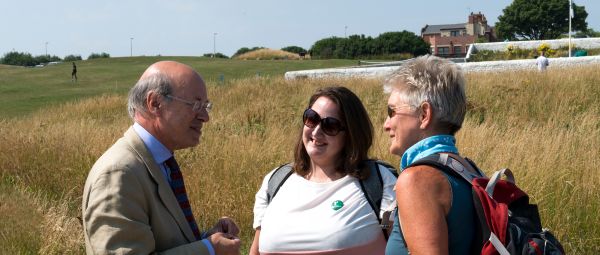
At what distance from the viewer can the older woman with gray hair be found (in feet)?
7.29

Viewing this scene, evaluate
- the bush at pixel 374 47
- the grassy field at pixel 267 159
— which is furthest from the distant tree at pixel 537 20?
the grassy field at pixel 267 159

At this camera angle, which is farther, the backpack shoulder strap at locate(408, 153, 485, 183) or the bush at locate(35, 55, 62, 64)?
the bush at locate(35, 55, 62, 64)

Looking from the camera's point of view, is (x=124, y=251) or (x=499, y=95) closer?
(x=124, y=251)

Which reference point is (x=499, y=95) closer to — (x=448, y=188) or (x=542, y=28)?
(x=448, y=188)

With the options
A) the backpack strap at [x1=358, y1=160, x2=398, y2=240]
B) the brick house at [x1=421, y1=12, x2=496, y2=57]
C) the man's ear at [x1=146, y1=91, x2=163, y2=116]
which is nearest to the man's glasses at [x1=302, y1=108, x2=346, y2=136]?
the backpack strap at [x1=358, y1=160, x2=398, y2=240]

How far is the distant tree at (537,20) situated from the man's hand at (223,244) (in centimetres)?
8342

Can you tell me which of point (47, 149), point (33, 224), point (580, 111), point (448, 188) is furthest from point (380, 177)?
point (580, 111)

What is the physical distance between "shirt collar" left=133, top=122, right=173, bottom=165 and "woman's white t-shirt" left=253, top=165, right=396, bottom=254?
0.80 metres

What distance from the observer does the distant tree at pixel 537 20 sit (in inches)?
3194

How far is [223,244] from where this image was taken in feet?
8.95

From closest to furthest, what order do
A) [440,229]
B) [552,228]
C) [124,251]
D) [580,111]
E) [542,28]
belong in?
[440,229]
[124,251]
[552,228]
[580,111]
[542,28]

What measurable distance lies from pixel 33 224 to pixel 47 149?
2772 millimetres

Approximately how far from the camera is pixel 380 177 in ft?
11.2

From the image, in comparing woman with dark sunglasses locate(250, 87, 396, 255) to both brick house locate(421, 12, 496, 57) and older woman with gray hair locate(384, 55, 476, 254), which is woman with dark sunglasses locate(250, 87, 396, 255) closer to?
older woman with gray hair locate(384, 55, 476, 254)
